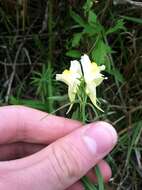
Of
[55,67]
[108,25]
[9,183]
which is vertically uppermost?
[108,25]

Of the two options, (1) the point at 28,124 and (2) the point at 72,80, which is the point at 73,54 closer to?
(1) the point at 28,124

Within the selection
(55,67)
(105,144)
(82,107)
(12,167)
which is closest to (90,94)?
(82,107)

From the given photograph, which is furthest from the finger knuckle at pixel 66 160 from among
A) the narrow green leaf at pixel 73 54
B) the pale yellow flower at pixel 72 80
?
the narrow green leaf at pixel 73 54

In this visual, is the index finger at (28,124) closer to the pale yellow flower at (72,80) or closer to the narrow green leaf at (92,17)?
the pale yellow flower at (72,80)

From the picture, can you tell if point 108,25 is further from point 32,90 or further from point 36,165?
point 36,165

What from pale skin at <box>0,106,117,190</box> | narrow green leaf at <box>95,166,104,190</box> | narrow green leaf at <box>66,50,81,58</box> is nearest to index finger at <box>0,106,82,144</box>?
pale skin at <box>0,106,117,190</box>

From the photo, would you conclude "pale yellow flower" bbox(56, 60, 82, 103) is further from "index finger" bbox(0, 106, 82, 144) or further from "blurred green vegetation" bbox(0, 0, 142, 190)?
"blurred green vegetation" bbox(0, 0, 142, 190)
